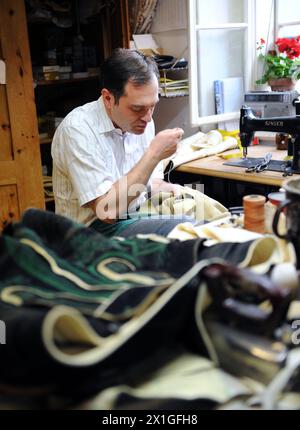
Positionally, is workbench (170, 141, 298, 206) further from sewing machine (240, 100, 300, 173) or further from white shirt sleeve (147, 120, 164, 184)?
white shirt sleeve (147, 120, 164, 184)

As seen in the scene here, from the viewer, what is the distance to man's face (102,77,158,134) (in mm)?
1999

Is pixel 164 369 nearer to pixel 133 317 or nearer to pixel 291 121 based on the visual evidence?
pixel 133 317

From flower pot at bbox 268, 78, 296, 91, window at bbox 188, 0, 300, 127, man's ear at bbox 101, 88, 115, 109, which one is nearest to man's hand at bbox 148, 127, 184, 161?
man's ear at bbox 101, 88, 115, 109

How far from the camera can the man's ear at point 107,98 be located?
81.4 inches

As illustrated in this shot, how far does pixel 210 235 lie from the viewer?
4.14 ft

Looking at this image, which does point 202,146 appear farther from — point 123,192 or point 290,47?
point 123,192

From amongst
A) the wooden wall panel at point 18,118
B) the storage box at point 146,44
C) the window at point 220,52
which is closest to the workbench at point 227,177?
the window at point 220,52

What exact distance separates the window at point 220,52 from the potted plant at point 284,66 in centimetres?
13

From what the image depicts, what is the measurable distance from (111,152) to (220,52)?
4.84 ft

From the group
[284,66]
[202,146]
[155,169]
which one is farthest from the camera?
[284,66]

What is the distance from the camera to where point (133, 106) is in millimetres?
2023

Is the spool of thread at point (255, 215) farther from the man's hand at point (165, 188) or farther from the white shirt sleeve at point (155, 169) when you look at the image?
the white shirt sleeve at point (155, 169)

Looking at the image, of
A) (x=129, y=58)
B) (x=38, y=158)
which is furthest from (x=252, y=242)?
(x=38, y=158)

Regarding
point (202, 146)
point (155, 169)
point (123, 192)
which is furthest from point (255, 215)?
point (202, 146)
